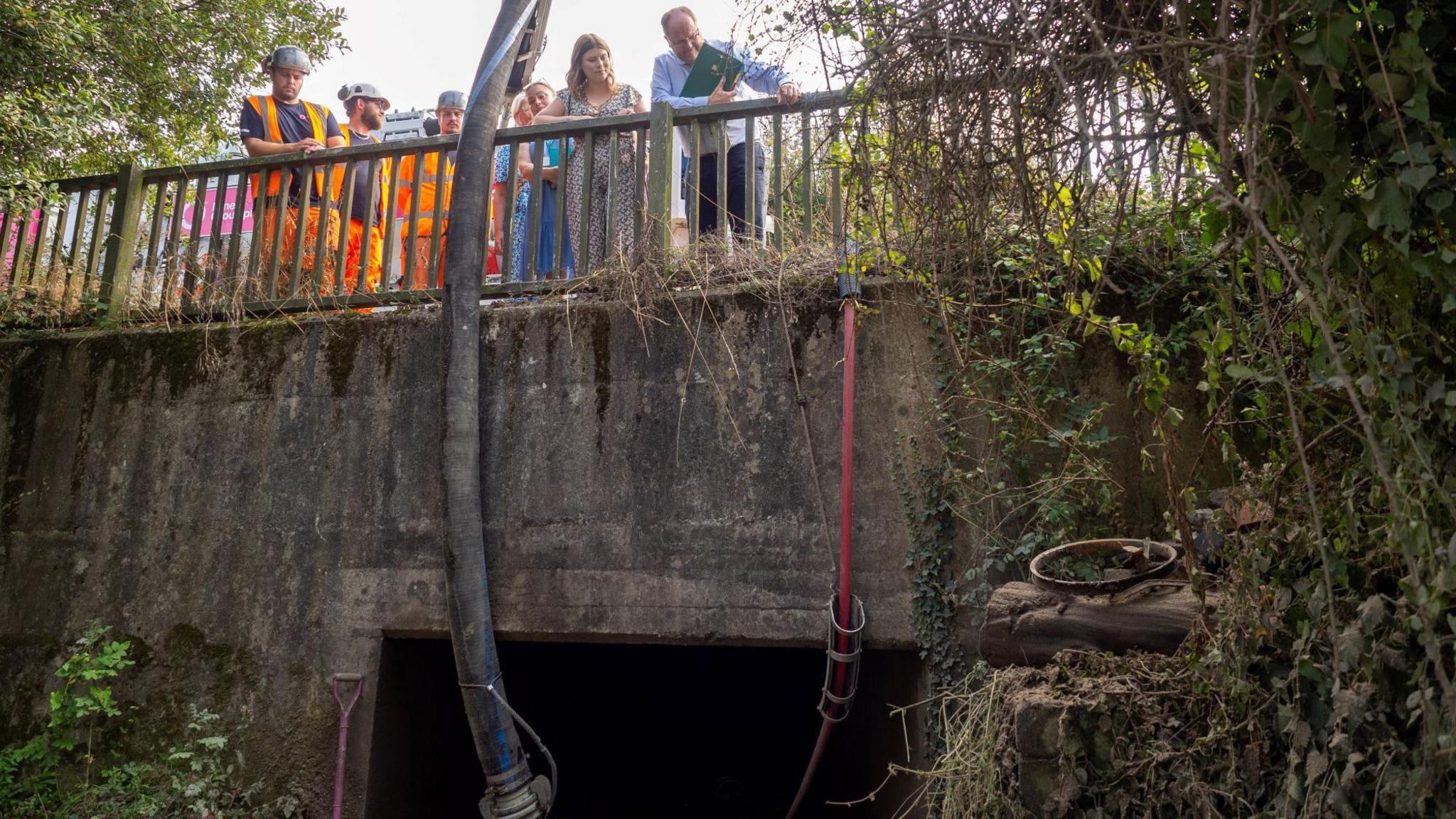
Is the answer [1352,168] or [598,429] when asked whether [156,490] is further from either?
[1352,168]

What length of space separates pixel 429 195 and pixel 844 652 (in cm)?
385

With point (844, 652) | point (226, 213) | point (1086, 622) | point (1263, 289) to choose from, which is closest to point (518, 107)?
point (226, 213)

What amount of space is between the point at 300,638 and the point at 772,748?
482 centimetres

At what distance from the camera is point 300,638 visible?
4754 mm

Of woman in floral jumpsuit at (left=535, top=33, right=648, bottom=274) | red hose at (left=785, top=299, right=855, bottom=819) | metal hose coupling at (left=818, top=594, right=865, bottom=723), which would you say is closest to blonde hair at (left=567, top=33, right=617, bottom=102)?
woman in floral jumpsuit at (left=535, top=33, right=648, bottom=274)

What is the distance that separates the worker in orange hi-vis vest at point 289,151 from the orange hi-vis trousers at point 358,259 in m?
0.10

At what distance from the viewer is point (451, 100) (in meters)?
6.79

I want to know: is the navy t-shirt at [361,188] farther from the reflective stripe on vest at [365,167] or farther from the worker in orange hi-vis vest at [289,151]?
the worker in orange hi-vis vest at [289,151]

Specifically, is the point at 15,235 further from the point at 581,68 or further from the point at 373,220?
the point at 581,68

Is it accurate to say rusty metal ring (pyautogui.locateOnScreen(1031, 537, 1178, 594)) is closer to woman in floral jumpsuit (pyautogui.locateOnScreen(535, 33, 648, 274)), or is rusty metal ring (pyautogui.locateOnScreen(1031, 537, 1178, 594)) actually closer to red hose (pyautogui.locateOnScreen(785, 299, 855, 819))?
red hose (pyautogui.locateOnScreen(785, 299, 855, 819))

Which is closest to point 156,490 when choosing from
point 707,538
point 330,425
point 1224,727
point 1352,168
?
point 330,425

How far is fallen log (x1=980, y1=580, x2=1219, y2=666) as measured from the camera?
323 centimetres

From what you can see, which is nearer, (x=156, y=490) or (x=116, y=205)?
(x=156, y=490)

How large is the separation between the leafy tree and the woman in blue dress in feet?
7.50
